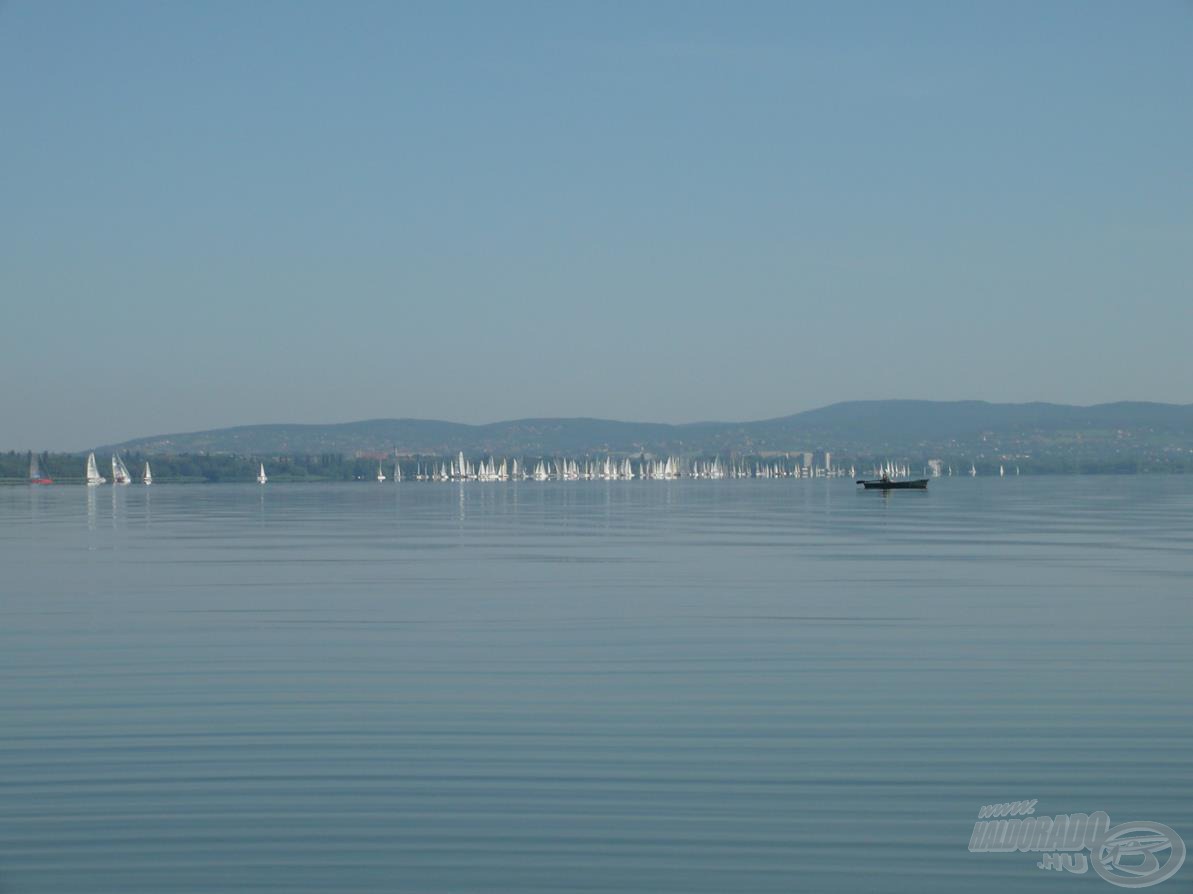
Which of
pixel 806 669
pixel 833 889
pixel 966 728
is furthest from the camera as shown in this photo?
pixel 806 669

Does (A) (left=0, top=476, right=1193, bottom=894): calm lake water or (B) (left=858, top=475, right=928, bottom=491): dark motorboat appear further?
(B) (left=858, top=475, right=928, bottom=491): dark motorboat

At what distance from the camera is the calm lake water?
10.0 metres

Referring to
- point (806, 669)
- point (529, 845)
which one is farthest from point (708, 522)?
point (529, 845)

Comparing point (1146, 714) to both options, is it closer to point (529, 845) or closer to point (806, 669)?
point (806, 669)

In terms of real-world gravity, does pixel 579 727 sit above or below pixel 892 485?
above

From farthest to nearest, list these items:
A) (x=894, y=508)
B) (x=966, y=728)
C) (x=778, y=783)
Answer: (x=894, y=508) < (x=966, y=728) < (x=778, y=783)

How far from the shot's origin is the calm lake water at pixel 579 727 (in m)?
10.0

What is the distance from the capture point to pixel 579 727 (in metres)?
14.3

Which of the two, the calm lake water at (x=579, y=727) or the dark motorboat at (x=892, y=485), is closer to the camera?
the calm lake water at (x=579, y=727)

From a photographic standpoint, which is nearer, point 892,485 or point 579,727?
point 579,727

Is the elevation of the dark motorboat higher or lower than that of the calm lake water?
lower

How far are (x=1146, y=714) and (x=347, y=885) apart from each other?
29.1ft

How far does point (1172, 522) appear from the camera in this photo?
57156 mm

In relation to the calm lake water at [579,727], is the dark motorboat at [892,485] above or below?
below
